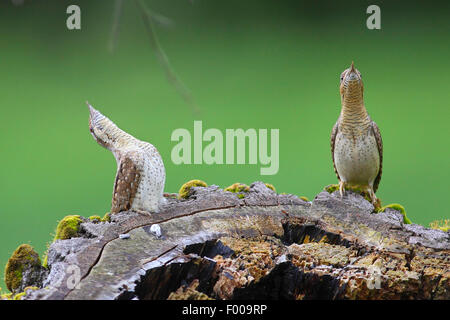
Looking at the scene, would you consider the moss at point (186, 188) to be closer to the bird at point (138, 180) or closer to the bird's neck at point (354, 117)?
the bird at point (138, 180)

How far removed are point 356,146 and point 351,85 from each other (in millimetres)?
240

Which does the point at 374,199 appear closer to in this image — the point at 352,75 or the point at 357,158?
the point at 357,158

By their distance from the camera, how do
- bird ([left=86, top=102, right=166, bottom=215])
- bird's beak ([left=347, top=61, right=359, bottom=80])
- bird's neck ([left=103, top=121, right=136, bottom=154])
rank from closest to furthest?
1. bird ([left=86, top=102, right=166, bottom=215])
2. bird's neck ([left=103, top=121, right=136, bottom=154])
3. bird's beak ([left=347, top=61, right=359, bottom=80])

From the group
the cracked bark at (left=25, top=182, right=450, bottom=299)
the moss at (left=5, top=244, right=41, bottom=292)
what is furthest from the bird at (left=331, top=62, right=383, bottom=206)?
the moss at (left=5, top=244, right=41, bottom=292)

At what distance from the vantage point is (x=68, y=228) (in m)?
1.65

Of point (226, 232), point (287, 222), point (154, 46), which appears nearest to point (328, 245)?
point (287, 222)

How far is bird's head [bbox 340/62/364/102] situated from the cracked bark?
1.76 feet

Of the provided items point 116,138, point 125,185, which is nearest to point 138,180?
point 125,185

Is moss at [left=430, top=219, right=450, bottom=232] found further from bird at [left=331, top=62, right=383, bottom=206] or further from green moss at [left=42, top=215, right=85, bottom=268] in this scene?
green moss at [left=42, top=215, right=85, bottom=268]

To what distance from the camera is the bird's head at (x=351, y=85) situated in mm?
2145

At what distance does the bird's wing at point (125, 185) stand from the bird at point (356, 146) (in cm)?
85

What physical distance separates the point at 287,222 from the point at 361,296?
0.38 metres

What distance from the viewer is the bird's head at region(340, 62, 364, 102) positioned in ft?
7.04
